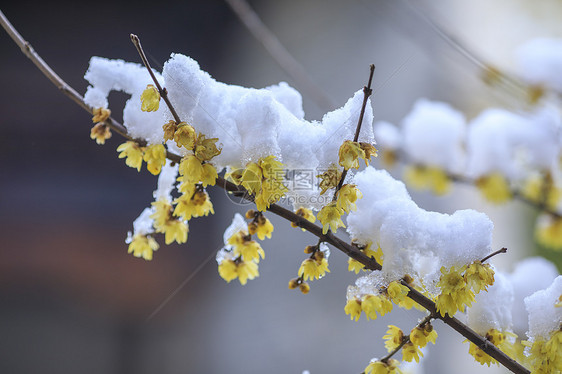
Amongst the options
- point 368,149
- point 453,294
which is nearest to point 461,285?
point 453,294

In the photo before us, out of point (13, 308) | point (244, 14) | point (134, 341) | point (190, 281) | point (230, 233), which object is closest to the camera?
point (230, 233)

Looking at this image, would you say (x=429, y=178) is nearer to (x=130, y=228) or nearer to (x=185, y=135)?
(x=185, y=135)

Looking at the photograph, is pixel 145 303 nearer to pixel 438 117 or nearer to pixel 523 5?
pixel 438 117

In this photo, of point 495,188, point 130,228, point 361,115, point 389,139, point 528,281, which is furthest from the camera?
point 130,228

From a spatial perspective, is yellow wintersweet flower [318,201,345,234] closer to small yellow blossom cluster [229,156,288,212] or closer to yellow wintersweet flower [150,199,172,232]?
small yellow blossom cluster [229,156,288,212]

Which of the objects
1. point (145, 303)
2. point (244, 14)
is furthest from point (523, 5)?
point (145, 303)
